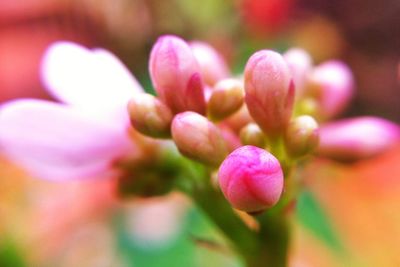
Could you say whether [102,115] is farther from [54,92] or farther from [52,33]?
[52,33]

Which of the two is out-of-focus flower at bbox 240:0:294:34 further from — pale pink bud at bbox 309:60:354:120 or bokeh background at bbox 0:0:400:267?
pale pink bud at bbox 309:60:354:120

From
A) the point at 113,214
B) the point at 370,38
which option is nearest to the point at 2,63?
the point at 113,214

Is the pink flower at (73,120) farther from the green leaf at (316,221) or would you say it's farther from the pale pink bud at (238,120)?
the green leaf at (316,221)

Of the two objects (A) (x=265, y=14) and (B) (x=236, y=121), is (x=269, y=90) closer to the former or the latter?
(B) (x=236, y=121)

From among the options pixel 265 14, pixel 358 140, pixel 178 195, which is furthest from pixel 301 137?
pixel 265 14

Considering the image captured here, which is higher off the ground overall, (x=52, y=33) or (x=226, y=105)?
(x=226, y=105)

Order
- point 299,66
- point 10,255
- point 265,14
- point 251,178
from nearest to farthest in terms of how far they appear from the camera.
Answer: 1. point 251,178
2. point 299,66
3. point 10,255
4. point 265,14
